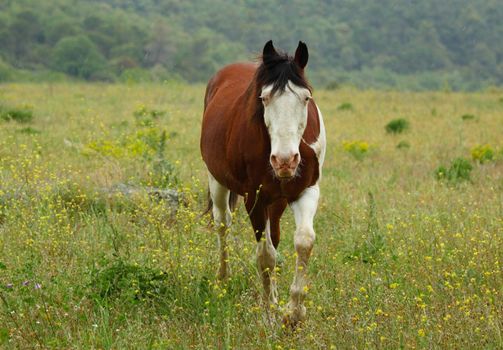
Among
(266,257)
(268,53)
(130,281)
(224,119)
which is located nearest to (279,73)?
(268,53)

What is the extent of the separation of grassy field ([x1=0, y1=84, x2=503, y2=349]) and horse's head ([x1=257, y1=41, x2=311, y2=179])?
689mm

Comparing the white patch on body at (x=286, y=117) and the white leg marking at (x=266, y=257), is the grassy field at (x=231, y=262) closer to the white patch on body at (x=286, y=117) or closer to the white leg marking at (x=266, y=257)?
the white leg marking at (x=266, y=257)

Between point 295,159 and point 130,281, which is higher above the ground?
point 295,159

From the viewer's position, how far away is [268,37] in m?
87.8

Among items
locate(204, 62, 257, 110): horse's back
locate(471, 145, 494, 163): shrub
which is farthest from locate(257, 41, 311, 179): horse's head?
locate(471, 145, 494, 163): shrub

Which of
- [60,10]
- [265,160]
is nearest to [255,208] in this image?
[265,160]

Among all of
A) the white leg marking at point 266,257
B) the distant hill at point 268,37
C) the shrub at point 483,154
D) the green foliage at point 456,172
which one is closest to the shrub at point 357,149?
the shrub at point 483,154

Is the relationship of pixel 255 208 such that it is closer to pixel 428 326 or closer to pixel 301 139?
pixel 301 139

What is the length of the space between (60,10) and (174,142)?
203 feet

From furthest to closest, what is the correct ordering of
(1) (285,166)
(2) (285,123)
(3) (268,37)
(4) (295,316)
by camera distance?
(3) (268,37) → (4) (295,316) → (2) (285,123) → (1) (285,166)

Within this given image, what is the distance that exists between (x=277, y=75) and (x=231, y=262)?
6.68ft

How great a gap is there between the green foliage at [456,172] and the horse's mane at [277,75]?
552 centimetres

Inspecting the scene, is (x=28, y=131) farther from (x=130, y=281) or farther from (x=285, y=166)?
(x=285, y=166)

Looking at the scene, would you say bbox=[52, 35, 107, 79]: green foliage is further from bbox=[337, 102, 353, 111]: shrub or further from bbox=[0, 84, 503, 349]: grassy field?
bbox=[0, 84, 503, 349]: grassy field
